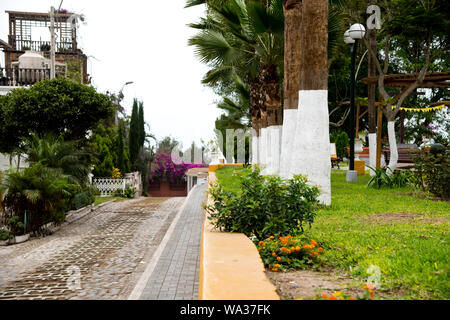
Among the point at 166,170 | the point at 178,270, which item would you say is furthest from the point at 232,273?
the point at 166,170

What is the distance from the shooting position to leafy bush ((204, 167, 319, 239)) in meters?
5.55

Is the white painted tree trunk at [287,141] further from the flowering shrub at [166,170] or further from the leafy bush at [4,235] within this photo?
the flowering shrub at [166,170]

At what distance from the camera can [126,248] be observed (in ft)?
32.7

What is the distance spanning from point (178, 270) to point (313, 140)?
376 cm

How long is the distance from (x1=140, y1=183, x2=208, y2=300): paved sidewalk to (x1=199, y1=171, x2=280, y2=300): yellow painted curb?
1160 mm

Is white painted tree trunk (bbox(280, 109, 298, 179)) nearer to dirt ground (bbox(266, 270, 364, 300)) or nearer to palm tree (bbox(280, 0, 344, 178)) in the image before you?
palm tree (bbox(280, 0, 344, 178))

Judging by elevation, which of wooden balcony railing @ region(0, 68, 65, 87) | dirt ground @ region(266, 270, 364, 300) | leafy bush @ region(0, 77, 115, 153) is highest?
wooden balcony railing @ region(0, 68, 65, 87)

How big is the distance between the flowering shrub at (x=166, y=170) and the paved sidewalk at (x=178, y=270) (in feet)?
86.4

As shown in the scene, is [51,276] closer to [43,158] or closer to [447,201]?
[43,158]

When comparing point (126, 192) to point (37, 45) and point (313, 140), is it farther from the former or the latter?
point (313, 140)

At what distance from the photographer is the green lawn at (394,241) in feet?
12.3

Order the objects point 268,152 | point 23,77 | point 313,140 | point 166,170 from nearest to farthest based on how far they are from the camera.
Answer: point 313,140 → point 268,152 → point 23,77 → point 166,170

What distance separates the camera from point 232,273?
11.2 feet

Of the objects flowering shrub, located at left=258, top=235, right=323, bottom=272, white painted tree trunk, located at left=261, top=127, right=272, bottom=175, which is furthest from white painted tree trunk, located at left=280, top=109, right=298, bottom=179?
flowering shrub, located at left=258, top=235, right=323, bottom=272
